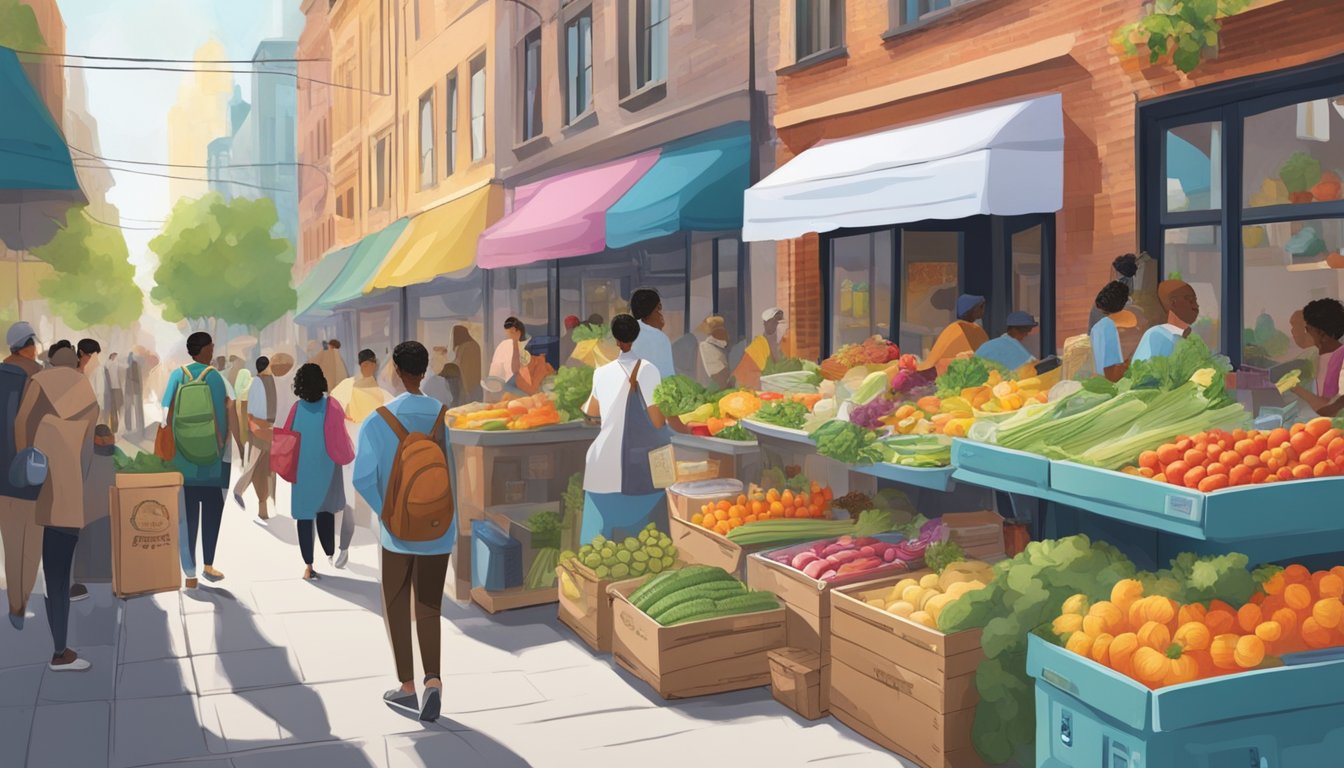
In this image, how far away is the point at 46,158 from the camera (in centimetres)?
999

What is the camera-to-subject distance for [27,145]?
9812 millimetres

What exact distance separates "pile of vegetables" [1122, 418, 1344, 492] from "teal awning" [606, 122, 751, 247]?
944cm

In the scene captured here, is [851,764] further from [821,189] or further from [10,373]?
[821,189]

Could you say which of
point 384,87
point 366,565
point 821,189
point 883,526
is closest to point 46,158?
point 366,565

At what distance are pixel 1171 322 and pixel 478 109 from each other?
20.4 meters

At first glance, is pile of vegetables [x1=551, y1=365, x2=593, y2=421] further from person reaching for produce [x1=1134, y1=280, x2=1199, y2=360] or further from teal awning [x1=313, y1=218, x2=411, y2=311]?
teal awning [x1=313, y1=218, x2=411, y2=311]

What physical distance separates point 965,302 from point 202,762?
6754mm

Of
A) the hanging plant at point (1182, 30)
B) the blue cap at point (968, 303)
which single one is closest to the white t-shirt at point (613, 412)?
the blue cap at point (968, 303)

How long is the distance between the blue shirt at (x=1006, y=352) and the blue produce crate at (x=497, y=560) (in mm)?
3947

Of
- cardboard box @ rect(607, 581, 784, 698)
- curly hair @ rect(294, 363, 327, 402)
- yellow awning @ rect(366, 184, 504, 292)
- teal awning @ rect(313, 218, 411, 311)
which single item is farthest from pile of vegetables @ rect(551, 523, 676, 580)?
teal awning @ rect(313, 218, 411, 311)

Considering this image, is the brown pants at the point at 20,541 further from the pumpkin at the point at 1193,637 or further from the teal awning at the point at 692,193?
the teal awning at the point at 692,193

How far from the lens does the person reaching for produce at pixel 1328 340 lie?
6406mm

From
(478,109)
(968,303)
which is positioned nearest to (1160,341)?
(968,303)

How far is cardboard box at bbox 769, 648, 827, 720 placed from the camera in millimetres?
6305
